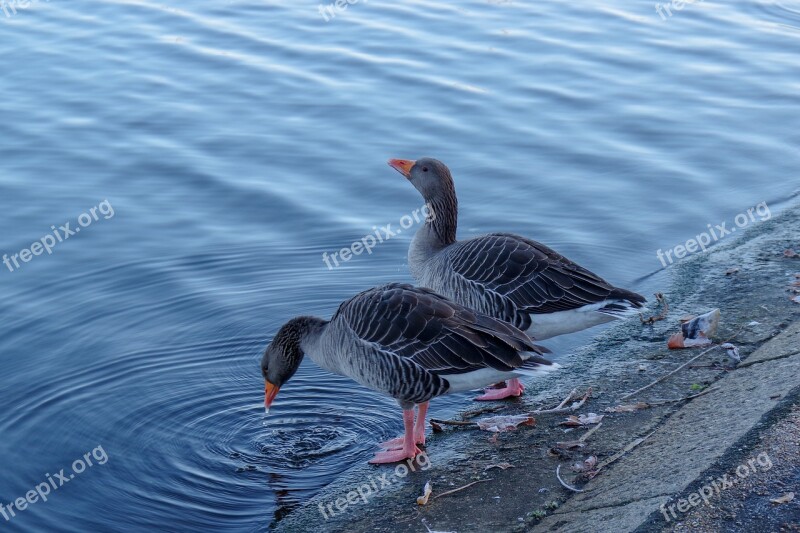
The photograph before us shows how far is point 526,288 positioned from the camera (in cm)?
847

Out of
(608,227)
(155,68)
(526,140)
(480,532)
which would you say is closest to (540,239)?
(608,227)

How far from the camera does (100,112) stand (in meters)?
14.7

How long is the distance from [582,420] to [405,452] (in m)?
1.29

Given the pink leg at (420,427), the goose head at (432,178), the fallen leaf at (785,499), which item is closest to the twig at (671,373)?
the pink leg at (420,427)

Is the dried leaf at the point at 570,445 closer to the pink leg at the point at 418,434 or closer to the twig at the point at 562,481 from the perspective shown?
the twig at the point at 562,481

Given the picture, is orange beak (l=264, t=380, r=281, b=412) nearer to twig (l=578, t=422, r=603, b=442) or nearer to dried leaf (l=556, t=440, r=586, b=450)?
dried leaf (l=556, t=440, r=586, b=450)

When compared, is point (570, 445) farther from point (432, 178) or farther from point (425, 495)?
point (432, 178)

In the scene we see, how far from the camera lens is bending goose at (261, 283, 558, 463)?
730cm

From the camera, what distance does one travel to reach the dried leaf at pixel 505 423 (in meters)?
7.60

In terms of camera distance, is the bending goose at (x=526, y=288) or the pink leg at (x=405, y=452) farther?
the bending goose at (x=526, y=288)

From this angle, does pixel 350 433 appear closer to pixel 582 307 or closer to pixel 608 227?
pixel 582 307

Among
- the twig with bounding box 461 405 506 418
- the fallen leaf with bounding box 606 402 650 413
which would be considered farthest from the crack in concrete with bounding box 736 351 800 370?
the twig with bounding box 461 405 506 418

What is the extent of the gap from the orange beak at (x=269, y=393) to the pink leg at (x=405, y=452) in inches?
42.4

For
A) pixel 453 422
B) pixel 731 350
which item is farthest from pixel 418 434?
pixel 731 350
